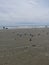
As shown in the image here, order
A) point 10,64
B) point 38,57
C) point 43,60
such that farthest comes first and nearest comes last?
point 38,57, point 43,60, point 10,64

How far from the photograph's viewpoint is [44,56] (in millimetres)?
10242

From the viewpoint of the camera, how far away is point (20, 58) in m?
9.86

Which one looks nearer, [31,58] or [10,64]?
[10,64]

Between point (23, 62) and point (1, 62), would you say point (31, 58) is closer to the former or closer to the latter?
point (23, 62)

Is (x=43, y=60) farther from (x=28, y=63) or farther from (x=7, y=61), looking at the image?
(x=7, y=61)

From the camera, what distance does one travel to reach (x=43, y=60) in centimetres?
941

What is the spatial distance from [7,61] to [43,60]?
1.85 m

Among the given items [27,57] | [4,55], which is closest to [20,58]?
[27,57]

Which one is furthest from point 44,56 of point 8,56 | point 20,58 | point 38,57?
point 8,56

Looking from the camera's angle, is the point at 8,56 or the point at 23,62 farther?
the point at 8,56

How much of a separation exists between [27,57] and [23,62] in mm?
1014

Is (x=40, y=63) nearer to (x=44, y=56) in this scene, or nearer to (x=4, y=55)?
(x=44, y=56)

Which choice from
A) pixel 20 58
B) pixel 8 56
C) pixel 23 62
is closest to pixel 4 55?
pixel 8 56

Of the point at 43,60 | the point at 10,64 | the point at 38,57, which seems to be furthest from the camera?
the point at 38,57
